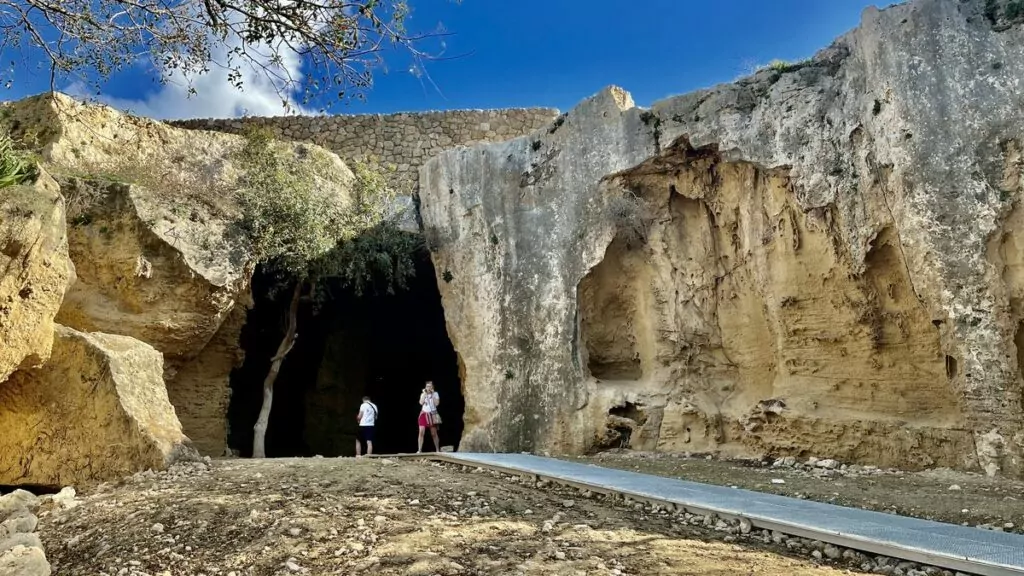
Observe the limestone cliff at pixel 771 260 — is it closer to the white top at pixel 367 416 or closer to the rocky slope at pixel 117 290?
the white top at pixel 367 416

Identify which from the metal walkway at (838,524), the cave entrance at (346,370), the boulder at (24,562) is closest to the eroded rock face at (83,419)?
the boulder at (24,562)

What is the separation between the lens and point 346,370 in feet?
63.9

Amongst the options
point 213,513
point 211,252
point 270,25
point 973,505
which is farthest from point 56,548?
point 211,252

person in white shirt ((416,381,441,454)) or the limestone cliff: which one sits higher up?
the limestone cliff

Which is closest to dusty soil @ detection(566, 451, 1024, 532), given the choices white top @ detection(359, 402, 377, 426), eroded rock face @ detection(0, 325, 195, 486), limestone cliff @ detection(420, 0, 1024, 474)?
limestone cliff @ detection(420, 0, 1024, 474)

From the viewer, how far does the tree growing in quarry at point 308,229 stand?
44.7 ft

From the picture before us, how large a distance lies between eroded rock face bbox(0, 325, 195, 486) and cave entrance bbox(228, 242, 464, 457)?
23.6 feet

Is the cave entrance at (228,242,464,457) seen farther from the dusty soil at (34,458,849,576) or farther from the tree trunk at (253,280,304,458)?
the dusty soil at (34,458,849,576)

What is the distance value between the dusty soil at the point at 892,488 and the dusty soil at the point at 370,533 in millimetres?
2216

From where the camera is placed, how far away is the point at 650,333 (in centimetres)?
1234

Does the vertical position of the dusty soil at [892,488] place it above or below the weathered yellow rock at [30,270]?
below

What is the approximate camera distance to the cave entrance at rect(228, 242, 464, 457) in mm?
16828

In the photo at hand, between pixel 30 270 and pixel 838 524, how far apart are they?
24.3ft

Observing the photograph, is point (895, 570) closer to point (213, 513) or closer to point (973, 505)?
point (973, 505)
